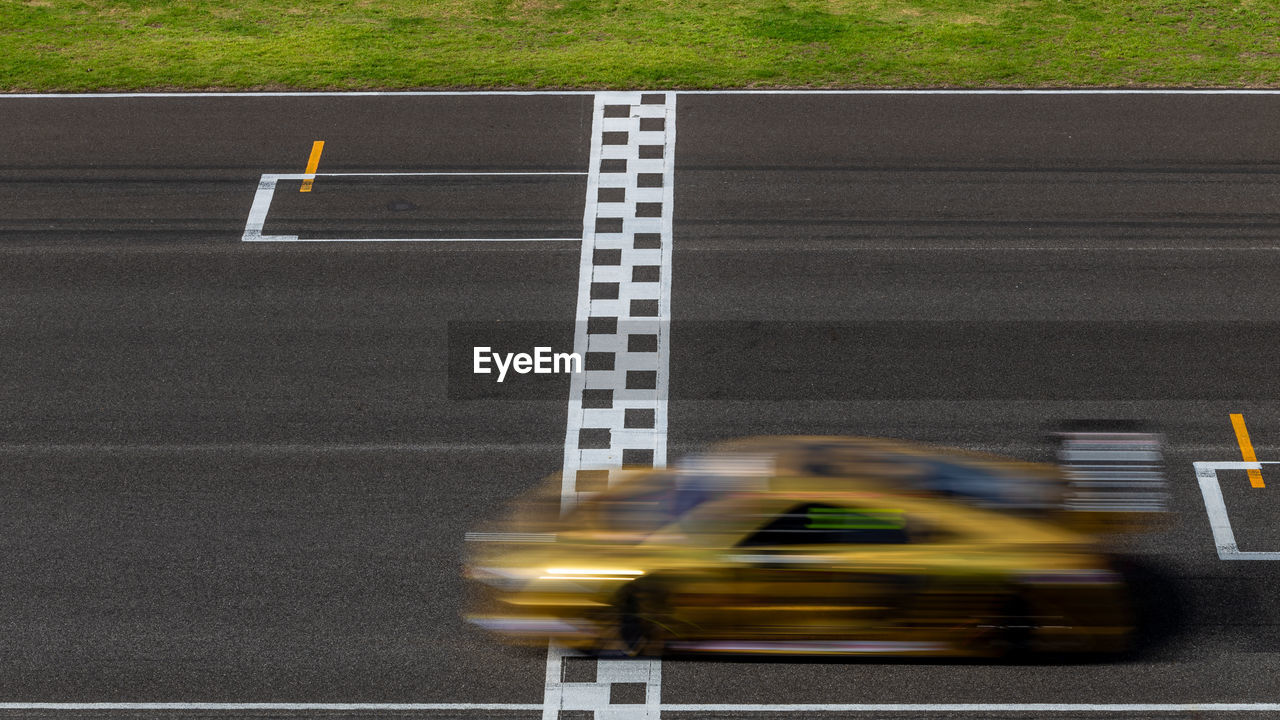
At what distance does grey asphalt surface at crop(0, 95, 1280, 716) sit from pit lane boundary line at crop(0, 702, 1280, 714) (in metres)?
0.08

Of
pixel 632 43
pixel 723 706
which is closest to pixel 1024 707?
pixel 723 706

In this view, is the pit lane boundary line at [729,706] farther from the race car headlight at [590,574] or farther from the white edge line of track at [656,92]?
the white edge line of track at [656,92]

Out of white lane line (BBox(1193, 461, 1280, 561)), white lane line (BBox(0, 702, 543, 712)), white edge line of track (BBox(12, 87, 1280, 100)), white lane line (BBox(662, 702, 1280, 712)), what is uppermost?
white edge line of track (BBox(12, 87, 1280, 100))

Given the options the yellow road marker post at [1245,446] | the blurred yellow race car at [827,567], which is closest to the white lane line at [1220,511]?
the yellow road marker post at [1245,446]

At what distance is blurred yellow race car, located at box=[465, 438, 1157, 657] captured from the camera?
31.6 feet

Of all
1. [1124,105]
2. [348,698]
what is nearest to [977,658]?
[348,698]

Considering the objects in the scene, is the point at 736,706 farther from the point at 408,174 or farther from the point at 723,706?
the point at 408,174

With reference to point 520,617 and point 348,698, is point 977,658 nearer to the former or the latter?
point 520,617

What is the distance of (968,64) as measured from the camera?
19.4 metres

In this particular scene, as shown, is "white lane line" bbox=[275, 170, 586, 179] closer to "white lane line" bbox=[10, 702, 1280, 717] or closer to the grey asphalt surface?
the grey asphalt surface

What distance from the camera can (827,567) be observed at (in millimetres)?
9641

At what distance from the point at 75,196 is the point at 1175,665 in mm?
14022

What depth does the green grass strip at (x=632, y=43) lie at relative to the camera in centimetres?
1922

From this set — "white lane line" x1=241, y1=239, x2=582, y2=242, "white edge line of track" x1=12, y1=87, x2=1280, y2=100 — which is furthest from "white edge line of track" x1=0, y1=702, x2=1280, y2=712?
"white edge line of track" x1=12, y1=87, x2=1280, y2=100
